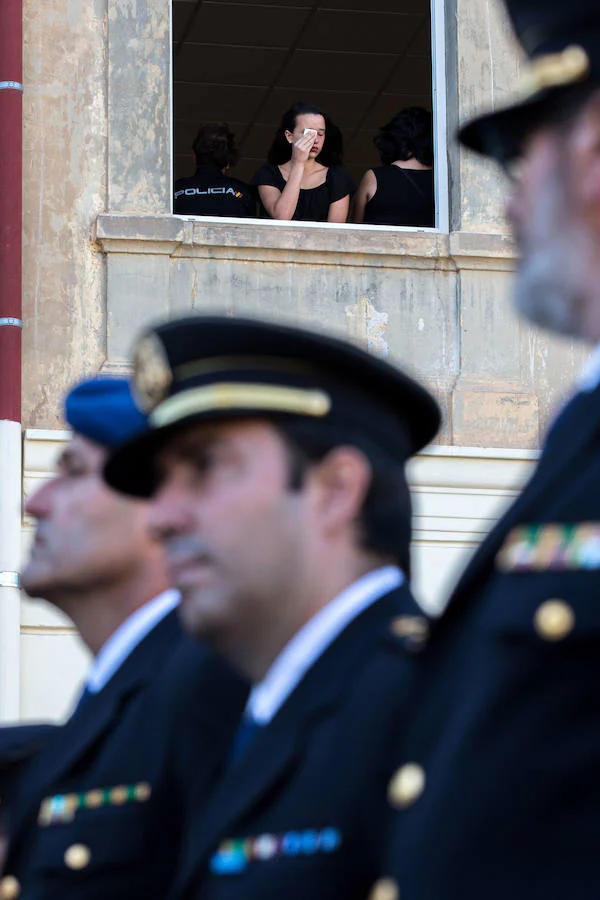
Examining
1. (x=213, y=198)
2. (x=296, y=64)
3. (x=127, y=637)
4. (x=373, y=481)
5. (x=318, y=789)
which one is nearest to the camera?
(x=318, y=789)

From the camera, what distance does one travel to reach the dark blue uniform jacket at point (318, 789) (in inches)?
90.0

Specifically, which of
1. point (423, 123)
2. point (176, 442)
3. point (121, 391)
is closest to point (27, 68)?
point (423, 123)

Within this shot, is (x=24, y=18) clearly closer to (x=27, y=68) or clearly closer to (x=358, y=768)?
(x=27, y=68)

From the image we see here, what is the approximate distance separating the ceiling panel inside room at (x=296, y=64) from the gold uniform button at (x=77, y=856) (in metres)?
8.31

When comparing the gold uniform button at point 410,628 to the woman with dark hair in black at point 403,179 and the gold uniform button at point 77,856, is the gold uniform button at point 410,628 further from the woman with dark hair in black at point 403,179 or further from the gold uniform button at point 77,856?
the woman with dark hair in black at point 403,179

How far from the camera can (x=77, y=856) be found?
2.86m

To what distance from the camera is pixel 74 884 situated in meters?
2.87

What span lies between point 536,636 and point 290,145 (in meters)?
6.52

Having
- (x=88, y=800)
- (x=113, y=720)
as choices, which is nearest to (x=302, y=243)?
(x=113, y=720)

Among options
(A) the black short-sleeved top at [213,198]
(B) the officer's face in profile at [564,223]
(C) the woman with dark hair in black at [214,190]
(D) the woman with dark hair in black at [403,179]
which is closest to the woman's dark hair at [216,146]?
(C) the woman with dark hair in black at [214,190]

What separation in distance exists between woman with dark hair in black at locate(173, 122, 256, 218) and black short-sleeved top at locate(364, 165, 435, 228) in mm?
566

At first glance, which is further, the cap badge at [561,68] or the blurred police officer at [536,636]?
the cap badge at [561,68]

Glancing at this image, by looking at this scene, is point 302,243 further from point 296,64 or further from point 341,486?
point 341,486

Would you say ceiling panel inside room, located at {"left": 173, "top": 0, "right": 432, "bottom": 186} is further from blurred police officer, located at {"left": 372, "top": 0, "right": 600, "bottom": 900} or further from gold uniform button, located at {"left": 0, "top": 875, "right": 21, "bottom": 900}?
blurred police officer, located at {"left": 372, "top": 0, "right": 600, "bottom": 900}
